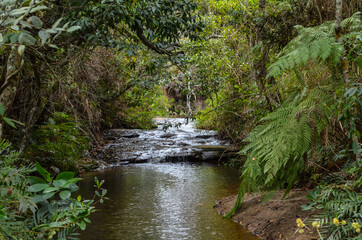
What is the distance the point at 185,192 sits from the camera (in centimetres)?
635

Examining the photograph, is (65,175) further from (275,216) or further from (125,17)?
(275,216)

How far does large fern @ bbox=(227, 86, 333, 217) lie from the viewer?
10.3 ft

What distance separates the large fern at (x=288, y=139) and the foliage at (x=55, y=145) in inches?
163

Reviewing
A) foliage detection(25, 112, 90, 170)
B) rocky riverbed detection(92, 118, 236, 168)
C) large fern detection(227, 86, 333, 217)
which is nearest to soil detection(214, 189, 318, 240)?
large fern detection(227, 86, 333, 217)

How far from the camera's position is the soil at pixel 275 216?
3.67 m

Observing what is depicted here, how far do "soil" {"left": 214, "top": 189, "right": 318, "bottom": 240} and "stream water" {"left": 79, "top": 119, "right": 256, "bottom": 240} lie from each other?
0.53ft

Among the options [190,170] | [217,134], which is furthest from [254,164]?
[217,134]

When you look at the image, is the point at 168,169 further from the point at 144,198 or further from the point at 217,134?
the point at 217,134

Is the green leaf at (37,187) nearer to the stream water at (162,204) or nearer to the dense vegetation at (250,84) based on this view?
the dense vegetation at (250,84)

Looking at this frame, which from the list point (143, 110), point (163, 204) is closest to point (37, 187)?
point (163, 204)

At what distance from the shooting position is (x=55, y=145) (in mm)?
6594

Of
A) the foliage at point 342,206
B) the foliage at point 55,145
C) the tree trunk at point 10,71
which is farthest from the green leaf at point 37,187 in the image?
the foliage at point 55,145

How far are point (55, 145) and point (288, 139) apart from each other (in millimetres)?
4738

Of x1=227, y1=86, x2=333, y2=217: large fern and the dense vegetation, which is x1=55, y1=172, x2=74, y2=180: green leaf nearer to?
the dense vegetation
